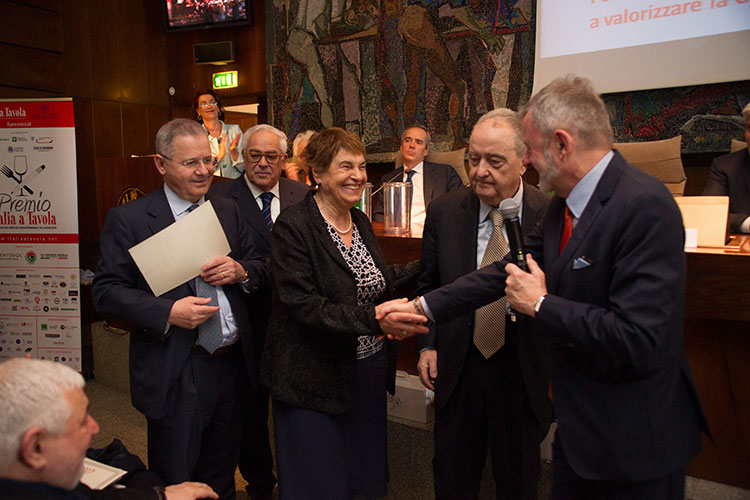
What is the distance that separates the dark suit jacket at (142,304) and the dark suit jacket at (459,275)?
0.93m

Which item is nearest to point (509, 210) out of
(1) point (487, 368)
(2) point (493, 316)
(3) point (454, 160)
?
(2) point (493, 316)

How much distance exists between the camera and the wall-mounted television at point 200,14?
7.18 meters

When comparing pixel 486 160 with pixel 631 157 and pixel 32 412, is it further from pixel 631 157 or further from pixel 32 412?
pixel 32 412

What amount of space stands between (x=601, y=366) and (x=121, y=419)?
11.6ft

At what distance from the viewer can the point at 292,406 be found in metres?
1.86

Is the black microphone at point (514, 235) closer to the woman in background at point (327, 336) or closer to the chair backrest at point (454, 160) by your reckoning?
the woman in background at point (327, 336)

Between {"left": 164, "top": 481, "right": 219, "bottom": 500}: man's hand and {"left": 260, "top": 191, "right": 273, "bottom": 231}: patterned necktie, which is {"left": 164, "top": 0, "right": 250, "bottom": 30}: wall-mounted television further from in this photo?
{"left": 164, "top": 481, "right": 219, "bottom": 500}: man's hand

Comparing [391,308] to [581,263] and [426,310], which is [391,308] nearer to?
[426,310]

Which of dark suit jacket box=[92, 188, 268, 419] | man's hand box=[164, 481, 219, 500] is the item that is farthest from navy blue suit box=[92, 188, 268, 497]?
man's hand box=[164, 481, 219, 500]

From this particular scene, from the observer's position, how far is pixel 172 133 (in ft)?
6.68

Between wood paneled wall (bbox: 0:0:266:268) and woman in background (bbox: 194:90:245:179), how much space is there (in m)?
1.06

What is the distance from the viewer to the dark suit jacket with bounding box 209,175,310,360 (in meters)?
2.47

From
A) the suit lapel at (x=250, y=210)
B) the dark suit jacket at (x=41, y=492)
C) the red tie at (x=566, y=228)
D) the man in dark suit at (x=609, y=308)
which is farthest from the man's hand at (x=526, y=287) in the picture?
the suit lapel at (x=250, y=210)

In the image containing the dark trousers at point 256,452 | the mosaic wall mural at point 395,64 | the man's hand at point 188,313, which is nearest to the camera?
the man's hand at point 188,313
